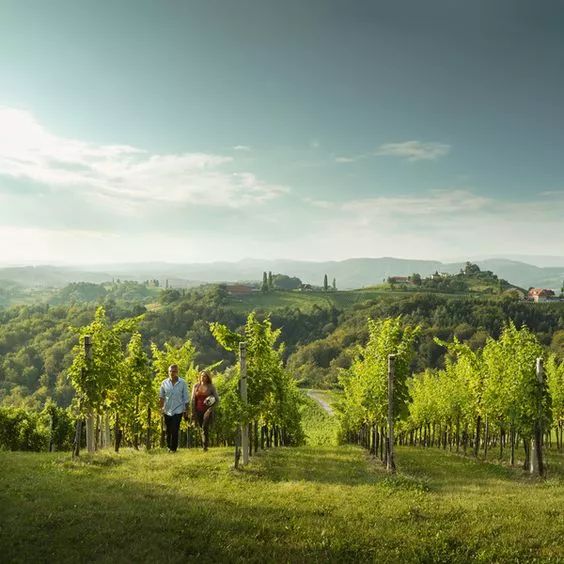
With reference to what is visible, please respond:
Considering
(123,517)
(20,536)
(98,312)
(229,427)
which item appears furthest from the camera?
(98,312)

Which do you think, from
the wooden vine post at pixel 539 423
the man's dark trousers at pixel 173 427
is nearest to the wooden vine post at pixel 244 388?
the man's dark trousers at pixel 173 427

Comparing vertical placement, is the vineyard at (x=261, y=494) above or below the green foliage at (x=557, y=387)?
above

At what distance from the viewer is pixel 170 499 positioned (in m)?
11.0

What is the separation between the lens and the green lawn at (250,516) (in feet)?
28.1

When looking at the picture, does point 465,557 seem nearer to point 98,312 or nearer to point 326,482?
point 326,482

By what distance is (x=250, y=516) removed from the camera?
1019 cm

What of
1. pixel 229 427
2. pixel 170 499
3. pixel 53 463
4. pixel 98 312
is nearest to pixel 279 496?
pixel 170 499

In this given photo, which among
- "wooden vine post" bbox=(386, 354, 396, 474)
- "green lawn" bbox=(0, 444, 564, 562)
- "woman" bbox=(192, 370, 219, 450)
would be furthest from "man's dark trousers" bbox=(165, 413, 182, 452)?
"wooden vine post" bbox=(386, 354, 396, 474)

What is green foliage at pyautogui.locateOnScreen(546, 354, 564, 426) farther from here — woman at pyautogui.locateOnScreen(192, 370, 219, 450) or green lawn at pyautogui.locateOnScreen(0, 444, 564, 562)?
woman at pyautogui.locateOnScreen(192, 370, 219, 450)

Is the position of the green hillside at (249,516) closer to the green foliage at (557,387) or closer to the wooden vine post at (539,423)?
the wooden vine post at (539,423)

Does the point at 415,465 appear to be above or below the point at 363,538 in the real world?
below

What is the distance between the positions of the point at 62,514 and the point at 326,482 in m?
7.60

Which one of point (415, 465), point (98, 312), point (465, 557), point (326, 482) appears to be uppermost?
point (98, 312)

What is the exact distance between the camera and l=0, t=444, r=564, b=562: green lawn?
8.56 meters
